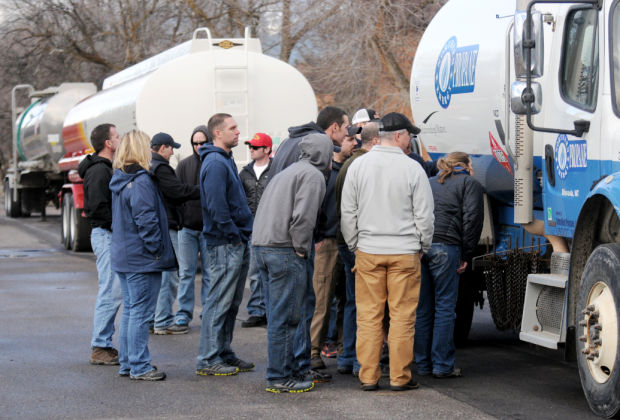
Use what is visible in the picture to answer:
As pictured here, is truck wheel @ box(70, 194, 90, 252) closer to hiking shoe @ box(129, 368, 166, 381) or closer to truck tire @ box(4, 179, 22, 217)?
hiking shoe @ box(129, 368, 166, 381)

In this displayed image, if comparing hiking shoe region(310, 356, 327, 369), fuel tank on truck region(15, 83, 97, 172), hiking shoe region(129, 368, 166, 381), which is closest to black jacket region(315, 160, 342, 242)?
hiking shoe region(310, 356, 327, 369)

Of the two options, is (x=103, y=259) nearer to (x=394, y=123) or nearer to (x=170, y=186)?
(x=170, y=186)

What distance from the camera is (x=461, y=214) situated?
27.3ft

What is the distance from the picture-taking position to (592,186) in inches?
279

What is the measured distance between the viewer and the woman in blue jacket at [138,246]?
26.5ft

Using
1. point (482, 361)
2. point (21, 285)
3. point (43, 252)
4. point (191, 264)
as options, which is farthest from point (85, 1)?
point (482, 361)

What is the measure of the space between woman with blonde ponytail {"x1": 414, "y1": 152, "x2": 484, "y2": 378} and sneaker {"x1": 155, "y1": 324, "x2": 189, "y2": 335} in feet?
9.57

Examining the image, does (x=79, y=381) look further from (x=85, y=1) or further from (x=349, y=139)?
(x=85, y=1)

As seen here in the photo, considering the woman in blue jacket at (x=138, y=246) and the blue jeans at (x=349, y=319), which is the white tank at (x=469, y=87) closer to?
the blue jeans at (x=349, y=319)

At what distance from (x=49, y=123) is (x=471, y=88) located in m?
18.4

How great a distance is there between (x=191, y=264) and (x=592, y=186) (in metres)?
4.73

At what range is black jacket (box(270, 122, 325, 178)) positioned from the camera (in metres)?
8.33

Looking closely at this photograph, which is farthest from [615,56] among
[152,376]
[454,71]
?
[152,376]

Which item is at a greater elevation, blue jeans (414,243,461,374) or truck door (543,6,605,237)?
truck door (543,6,605,237)
